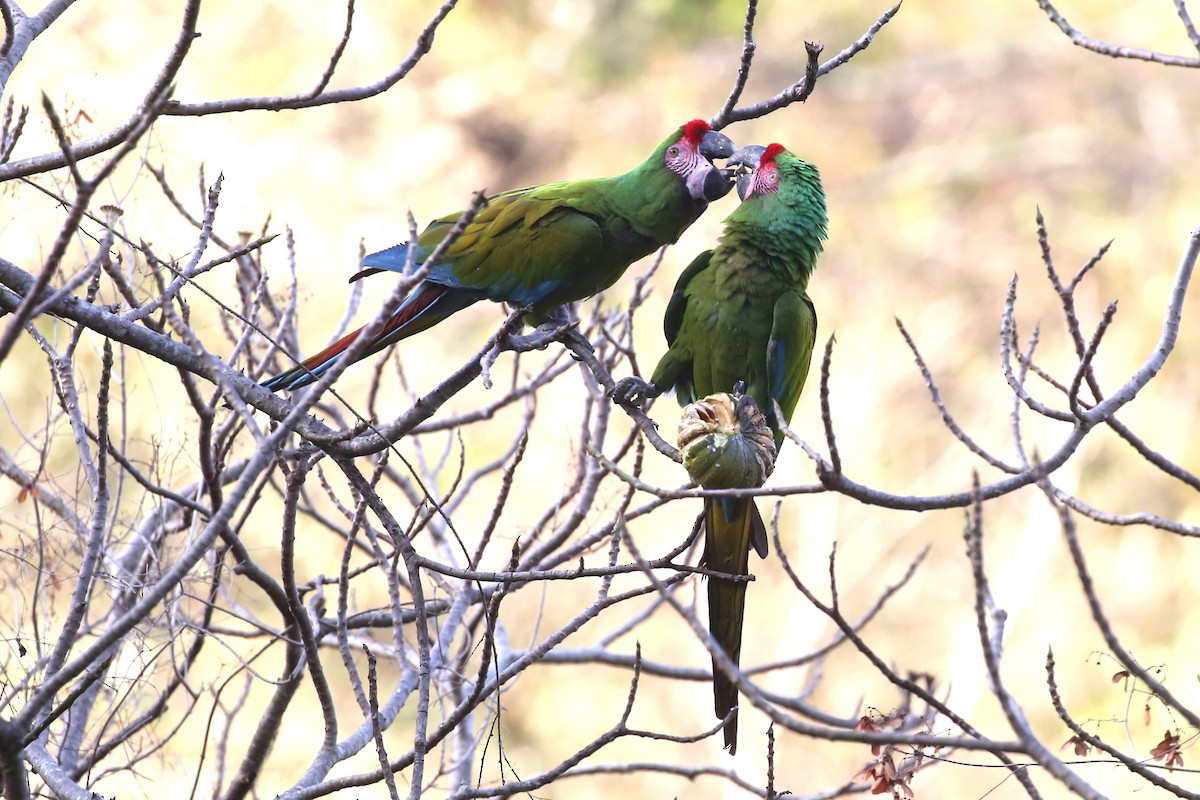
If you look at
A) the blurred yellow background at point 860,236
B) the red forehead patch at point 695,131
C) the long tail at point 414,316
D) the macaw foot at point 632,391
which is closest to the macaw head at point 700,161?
the red forehead patch at point 695,131

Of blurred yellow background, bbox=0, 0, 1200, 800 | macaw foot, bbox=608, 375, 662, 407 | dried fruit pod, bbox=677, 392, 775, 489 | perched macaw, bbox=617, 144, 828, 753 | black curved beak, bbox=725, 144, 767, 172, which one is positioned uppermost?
blurred yellow background, bbox=0, 0, 1200, 800

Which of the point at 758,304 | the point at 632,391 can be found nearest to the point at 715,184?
the point at 758,304

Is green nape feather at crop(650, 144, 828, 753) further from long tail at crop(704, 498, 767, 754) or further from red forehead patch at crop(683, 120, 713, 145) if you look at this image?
red forehead patch at crop(683, 120, 713, 145)

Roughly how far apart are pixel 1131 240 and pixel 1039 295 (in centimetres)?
89

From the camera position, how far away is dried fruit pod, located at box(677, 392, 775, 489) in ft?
7.30

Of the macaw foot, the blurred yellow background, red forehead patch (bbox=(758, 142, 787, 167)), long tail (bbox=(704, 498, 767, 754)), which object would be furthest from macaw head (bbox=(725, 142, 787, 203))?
the blurred yellow background

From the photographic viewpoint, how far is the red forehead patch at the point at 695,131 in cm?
303

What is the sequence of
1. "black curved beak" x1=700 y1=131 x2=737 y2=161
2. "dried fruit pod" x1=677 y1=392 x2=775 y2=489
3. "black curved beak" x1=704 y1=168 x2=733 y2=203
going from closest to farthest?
1. "dried fruit pod" x1=677 y1=392 x2=775 y2=489
2. "black curved beak" x1=704 y1=168 x2=733 y2=203
3. "black curved beak" x1=700 y1=131 x2=737 y2=161

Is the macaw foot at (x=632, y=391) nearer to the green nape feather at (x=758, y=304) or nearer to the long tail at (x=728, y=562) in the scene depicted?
the green nape feather at (x=758, y=304)

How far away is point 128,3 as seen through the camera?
31.5 ft

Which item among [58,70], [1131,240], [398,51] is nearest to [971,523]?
[58,70]

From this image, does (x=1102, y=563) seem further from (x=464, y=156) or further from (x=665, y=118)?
(x=464, y=156)

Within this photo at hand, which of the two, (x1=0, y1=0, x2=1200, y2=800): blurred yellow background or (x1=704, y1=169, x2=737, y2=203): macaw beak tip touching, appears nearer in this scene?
(x1=704, y1=169, x2=737, y2=203): macaw beak tip touching

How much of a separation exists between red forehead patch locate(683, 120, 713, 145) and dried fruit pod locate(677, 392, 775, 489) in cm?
93
